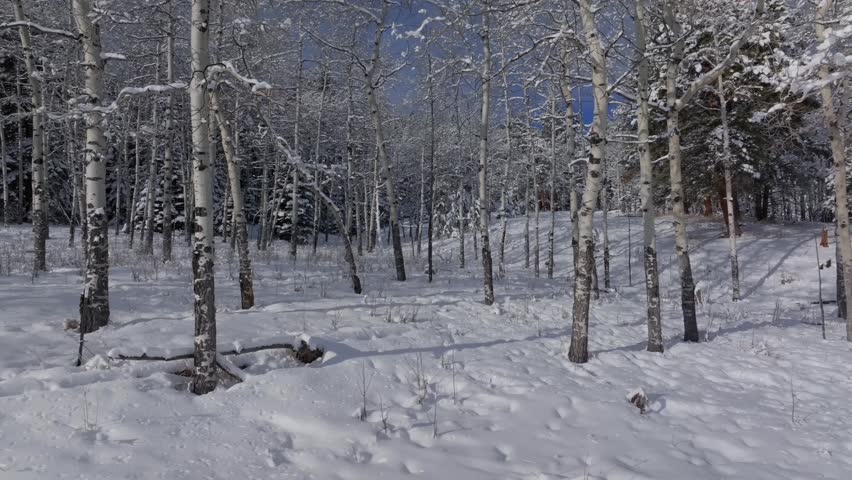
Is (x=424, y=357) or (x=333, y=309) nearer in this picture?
(x=424, y=357)

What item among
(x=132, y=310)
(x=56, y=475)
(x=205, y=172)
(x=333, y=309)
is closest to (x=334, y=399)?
(x=56, y=475)

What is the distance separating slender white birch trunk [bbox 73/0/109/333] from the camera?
582 centimetres

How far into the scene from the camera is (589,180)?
20.8ft

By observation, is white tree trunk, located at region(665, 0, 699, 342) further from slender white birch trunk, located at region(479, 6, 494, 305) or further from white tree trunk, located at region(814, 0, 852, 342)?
slender white birch trunk, located at region(479, 6, 494, 305)

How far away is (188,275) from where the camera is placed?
9.98m

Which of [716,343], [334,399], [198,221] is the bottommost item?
[716,343]

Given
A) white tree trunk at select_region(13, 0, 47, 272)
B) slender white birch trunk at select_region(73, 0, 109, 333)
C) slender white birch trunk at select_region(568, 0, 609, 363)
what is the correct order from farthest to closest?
white tree trunk at select_region(13, 0, 47, 272) < slender white birch trunk at select_region(568, 0, 609, 363) < slender white birch trunk at select_region(73, 0, 109, 333)

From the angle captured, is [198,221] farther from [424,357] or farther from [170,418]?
[424,357]

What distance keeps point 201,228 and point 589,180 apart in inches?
192

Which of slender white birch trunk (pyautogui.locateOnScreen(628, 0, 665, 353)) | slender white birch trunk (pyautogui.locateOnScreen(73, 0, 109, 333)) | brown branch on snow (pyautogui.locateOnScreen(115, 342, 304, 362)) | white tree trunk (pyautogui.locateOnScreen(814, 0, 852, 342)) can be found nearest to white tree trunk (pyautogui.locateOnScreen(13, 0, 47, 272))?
slender white birch trunk (pyautogui.locateOnScreen(73, 0, 109, 333))

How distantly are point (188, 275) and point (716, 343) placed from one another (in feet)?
35.1

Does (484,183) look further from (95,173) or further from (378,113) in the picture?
(95,173)

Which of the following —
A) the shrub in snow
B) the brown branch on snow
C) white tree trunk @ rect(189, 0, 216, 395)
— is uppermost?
white tree trunk @ rect(189, 0, 216, 395)

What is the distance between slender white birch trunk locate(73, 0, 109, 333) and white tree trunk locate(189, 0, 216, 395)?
2.19 meters
